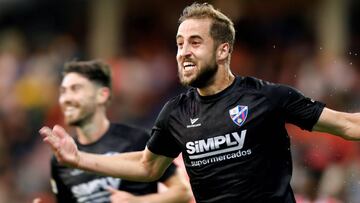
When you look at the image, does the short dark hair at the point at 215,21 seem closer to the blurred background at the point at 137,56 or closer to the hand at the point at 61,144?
the hand at the point at 61,144

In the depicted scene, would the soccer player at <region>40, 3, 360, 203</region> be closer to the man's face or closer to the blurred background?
the man's face

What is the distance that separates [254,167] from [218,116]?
402 mm

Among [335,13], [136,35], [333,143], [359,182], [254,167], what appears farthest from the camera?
[136,35]

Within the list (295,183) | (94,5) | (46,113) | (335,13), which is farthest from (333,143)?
(94,5)

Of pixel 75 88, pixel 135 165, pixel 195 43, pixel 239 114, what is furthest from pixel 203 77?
pixel 75 88

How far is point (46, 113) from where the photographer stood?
14.8 metres

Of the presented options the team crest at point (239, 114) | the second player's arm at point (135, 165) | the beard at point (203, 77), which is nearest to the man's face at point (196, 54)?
the beard at point (203, 77)

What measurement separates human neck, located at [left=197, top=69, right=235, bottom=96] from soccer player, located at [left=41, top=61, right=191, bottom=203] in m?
1.45

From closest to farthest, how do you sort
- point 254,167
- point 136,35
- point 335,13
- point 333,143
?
point 254,167, point 333,143, point 335,13, point 136,35

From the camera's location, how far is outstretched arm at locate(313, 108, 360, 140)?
590cm

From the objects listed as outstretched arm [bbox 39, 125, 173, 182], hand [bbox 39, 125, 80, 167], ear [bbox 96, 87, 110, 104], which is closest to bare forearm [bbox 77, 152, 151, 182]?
outstretched arm [bbox 39, 125, 173, 182]

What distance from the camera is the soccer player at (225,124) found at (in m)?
5.95

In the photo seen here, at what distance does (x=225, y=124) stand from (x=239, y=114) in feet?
0.35

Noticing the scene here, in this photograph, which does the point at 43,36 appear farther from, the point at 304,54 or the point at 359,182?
the point at 359,182
